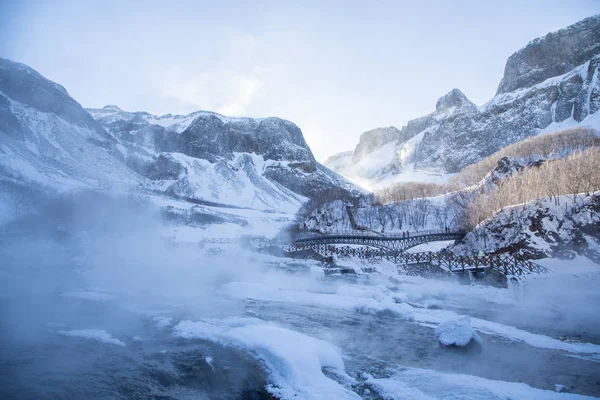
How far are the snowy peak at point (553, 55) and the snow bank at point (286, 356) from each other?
208 metres

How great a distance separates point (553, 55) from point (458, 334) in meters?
216

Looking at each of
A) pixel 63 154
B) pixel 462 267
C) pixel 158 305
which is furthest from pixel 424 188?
pixel 63 154

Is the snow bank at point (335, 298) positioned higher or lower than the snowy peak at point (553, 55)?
lower

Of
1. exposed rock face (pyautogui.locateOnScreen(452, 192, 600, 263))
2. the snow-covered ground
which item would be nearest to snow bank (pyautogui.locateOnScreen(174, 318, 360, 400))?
the snow-covered ground

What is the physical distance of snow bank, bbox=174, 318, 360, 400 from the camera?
7.97 metres

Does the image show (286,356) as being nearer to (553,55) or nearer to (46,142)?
(46,142)

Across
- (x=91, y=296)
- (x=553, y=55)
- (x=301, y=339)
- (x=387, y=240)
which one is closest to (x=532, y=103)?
(x=553, y=55)

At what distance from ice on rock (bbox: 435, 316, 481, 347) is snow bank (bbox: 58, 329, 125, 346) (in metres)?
12.6

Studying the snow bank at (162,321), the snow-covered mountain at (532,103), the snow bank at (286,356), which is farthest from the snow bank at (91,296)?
the snow-covered mountain at (532,103)

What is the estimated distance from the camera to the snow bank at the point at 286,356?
7969mm

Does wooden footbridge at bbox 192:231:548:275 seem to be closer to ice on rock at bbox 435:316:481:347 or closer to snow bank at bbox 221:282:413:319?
snow bank at bbox 221:282:413:319

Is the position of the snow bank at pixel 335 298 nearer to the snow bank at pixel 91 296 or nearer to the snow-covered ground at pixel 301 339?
the snow-covered ground at pixel 301 339

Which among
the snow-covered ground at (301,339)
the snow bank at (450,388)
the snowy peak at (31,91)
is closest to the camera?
the snow bank at (450,388)

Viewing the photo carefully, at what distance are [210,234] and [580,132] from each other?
4745 inches
